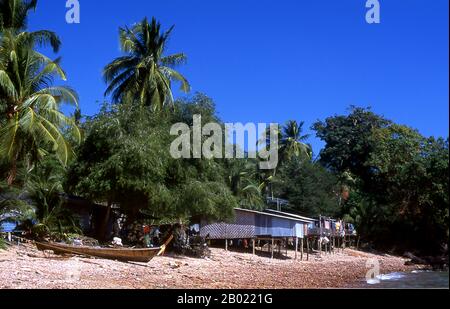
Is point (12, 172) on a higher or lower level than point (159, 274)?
higher

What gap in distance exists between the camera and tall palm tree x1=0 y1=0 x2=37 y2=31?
25312 millimetres

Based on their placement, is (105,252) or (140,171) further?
(140,171)

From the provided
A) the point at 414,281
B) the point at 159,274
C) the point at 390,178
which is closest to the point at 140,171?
the point at 159,274

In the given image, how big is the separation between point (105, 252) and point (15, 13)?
12437 millimetres

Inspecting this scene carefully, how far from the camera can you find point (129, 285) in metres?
16.5

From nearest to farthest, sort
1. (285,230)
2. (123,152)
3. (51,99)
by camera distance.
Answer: (51,99) < (123,152) < (285,230)

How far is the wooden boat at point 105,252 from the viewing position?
20766mm

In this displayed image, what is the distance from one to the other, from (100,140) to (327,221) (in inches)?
1088

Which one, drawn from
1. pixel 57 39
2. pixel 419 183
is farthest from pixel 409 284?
pixel 57 39

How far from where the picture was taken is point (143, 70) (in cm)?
3259

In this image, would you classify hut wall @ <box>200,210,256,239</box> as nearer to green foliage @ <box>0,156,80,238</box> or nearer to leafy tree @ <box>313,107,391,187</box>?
green foliage @ <box>0,156,80,238</box>

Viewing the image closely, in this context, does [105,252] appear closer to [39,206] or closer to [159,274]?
[159,274]

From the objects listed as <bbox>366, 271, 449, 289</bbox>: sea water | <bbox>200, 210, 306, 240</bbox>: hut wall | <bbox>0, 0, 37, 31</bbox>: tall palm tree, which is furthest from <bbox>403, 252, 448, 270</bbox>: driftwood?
<bbox>0, 0, 37, 31</bbox>: tall palm tree

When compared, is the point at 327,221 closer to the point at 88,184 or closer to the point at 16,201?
the point at 88,184
